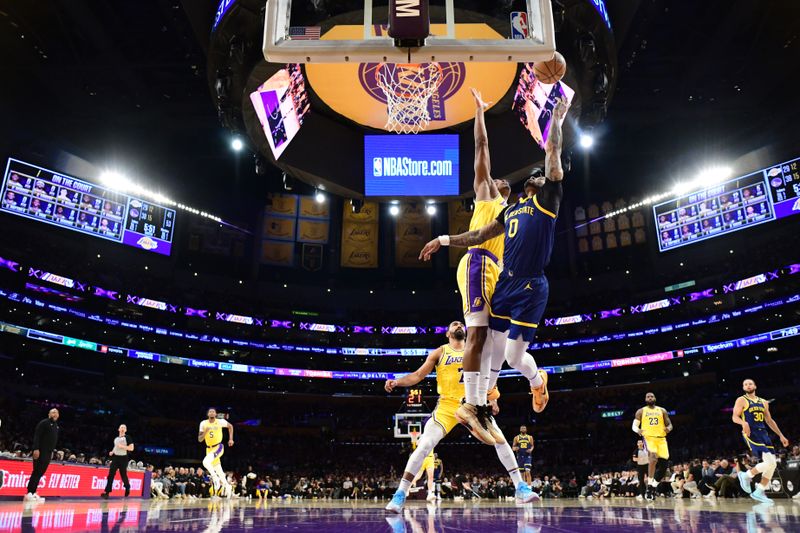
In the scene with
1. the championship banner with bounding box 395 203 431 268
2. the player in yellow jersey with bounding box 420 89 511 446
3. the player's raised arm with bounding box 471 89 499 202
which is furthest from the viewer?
the championship banner with bounding box 395 203 431 268

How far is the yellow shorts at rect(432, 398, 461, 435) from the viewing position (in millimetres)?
7133

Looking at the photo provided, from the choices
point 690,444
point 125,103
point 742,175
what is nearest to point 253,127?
point 125,103

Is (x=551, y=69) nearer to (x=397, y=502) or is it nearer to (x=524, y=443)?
(x=397, y=502)

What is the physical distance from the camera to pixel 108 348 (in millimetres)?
32156

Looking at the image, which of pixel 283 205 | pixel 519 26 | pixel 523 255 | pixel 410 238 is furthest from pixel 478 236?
pixel 283 205

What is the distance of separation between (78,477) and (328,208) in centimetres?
2548

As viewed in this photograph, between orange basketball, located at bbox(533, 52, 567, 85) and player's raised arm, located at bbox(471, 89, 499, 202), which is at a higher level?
orange basketball, located at bbox(533, 52, 567, 85)

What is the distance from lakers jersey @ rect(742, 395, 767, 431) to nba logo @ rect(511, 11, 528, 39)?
25.5 feet

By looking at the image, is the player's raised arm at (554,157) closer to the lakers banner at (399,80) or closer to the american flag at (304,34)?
the american flag at (304,34)

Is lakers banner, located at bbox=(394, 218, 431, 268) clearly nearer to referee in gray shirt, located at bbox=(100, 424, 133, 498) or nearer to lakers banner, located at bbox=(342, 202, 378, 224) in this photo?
lakers banner, located at bbox=(342, 202, 378, 224)

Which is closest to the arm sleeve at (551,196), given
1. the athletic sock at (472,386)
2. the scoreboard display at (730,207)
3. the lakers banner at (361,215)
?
the athletic sock at (472,386)

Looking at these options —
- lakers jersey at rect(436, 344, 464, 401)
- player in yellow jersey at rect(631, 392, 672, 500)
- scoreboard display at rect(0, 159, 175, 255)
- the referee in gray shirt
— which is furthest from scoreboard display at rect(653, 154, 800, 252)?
the referee in gray shirt

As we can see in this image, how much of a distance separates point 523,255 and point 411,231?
32.0 m

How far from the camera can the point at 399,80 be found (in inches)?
561
